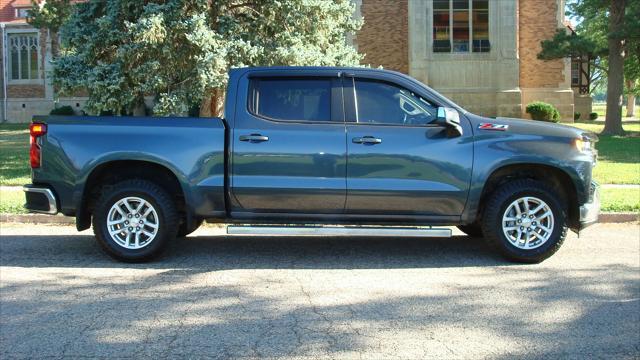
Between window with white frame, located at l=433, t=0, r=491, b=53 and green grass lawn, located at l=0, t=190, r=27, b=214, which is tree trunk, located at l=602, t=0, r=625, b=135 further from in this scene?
green grass lawn, located at l=0, t=190, r=27, b=214

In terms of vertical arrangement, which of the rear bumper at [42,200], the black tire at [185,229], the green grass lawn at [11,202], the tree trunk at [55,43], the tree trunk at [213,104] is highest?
the tree trunk at [55,43]

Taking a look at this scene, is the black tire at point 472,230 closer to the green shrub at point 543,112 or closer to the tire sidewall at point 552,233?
the tire sidewall at point 552,233

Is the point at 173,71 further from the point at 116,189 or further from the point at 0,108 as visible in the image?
the point at 0,108

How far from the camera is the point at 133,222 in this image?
6887 mm

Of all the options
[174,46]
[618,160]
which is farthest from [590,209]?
[618,160]

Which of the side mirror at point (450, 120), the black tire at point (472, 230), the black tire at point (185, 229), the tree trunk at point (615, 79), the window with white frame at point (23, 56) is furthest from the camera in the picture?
the window with white frame at point (23, 56)

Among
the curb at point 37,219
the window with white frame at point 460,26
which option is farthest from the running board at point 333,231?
the window with white frame at point 460,26

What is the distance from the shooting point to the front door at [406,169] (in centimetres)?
670

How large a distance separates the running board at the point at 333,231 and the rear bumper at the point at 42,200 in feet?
6.04

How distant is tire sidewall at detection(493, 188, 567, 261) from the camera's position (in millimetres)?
6832

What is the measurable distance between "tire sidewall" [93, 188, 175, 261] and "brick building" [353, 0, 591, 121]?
80.8 ft

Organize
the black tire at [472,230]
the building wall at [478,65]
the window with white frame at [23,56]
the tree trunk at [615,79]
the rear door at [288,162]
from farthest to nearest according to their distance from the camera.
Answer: the window with white frame at [23,56], the building wall at [478,65], the tree trunk at [615,79], the black tire at [472,230], the rear door at [288,162]

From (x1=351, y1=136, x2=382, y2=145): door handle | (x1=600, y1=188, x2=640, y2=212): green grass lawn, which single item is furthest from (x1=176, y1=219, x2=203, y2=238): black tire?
(x1=600, y1=188, x2=640, y2=212): green grass lawn

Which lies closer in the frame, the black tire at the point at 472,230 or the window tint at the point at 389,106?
the window tint at the point at 389,106
